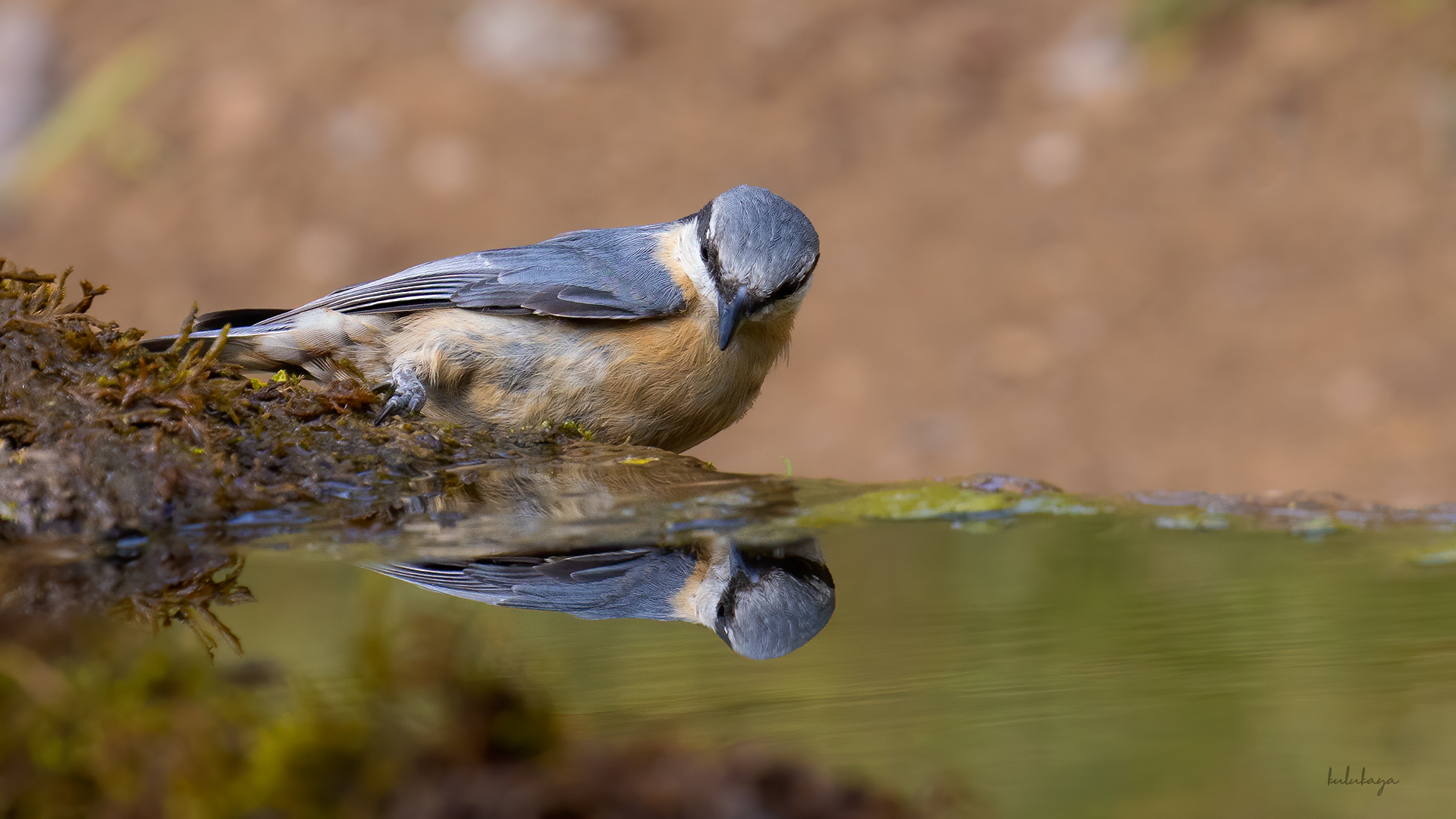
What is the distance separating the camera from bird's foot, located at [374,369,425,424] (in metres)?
4.34

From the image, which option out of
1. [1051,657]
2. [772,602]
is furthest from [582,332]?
[1051,657]

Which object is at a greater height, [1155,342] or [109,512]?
[1155,342]

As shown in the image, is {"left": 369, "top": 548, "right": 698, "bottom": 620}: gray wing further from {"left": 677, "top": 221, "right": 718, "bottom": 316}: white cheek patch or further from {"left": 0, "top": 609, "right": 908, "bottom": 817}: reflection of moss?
{"left": 677, "top": 221, "right": 718, "bottom": 316}: white cheek patch

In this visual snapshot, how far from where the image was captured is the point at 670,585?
2838 mm

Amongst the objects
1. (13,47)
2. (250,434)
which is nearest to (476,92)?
(13,47)

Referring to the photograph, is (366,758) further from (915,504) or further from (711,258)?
(711,258)

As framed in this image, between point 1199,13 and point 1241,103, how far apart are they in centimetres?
117

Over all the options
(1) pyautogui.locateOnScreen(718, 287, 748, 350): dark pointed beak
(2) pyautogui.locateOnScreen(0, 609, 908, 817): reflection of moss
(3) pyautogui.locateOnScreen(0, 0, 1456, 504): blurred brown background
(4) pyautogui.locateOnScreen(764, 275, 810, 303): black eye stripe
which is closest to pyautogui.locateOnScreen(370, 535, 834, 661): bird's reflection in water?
(2) pyautogui.locateOnScreen(0, 609, 908, 817): reflection of moss

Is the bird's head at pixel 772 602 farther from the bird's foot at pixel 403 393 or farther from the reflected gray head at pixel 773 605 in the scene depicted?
the bird's foot at pixel 403 393

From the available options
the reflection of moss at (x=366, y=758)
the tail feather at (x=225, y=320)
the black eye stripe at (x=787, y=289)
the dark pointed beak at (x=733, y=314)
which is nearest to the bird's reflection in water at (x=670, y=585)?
the reflection of moss at (x=366, y=758)

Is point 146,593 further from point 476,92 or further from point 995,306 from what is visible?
point 476,92

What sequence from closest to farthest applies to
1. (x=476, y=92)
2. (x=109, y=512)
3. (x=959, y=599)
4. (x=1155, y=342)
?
(x=959, y=599)
(x=109, y=512)
(x=1155, y=342)
(x=476, y=92)

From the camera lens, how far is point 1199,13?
45.9 ft

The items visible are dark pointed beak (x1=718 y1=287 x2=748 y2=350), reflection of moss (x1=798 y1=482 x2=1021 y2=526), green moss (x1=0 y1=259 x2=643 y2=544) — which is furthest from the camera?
dark pointed beak (x1=718 y1=287 x2=748 y2=350)
